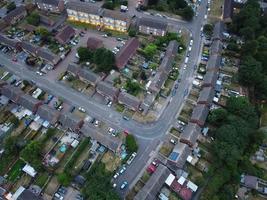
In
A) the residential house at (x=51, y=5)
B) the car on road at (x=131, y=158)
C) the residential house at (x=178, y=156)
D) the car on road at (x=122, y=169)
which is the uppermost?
the residential house at (x=51, y=5)

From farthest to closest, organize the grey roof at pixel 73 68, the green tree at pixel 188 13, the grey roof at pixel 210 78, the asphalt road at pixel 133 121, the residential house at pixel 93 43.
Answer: the green tree at pixel 188 13
the residential house at pixel 93 43
the grey roof at pixel 73 68
the grey roof at pixel 210 78
the asphalt road at pixel 133 121

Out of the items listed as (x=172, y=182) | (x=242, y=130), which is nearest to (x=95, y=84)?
(x=172, y=182)

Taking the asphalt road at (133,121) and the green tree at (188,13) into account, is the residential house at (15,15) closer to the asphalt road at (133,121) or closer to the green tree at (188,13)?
the asphalt road at (133,121)

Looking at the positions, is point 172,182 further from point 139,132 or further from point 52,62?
point 52,62

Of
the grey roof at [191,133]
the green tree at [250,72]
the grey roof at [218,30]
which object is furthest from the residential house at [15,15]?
the green tree at [250,72]

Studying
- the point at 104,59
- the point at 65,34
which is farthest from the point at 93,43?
the point at 65,34
